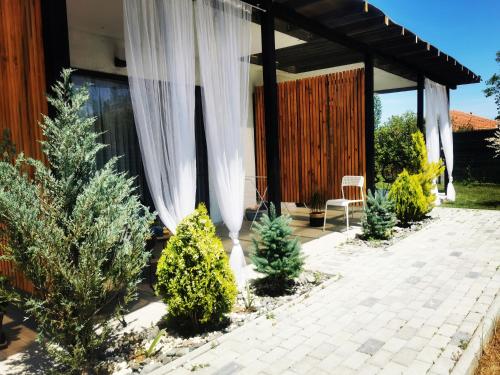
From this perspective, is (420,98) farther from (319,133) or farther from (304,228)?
(304,228)

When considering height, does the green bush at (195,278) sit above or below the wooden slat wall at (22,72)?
below

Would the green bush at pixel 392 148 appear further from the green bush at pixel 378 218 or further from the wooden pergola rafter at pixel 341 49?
the green bush at pixel 378 218

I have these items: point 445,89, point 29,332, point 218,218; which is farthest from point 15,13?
point 445,89

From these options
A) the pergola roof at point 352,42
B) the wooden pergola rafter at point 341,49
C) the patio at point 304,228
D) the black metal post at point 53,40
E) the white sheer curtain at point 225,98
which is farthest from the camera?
the patio at point 304,228

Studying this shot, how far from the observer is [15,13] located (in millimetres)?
2721

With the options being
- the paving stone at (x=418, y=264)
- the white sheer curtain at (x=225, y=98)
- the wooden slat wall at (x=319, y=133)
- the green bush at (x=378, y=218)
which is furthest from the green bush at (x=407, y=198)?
the white sheer curtain at (x=225, y=98)

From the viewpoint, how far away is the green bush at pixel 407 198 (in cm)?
649

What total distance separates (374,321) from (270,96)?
2.55 m

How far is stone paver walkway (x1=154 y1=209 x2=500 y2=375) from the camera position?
2.42 meters

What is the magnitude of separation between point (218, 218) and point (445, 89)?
7.02 metres

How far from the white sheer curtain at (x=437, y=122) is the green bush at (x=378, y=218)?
12.9 ft

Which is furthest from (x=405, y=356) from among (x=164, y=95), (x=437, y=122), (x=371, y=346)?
(x=437, y=122)

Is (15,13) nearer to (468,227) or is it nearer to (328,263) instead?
(328,263)

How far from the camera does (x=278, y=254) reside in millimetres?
3625
